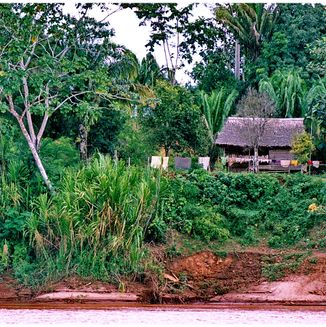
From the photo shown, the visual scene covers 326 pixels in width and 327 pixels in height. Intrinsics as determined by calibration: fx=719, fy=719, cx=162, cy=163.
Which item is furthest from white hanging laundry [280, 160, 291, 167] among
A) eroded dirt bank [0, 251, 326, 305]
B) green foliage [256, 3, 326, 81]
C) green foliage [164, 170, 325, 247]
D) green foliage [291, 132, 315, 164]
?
green foliage [256, 3, 326, 81]

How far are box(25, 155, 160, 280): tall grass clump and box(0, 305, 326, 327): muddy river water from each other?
1160 millimetres

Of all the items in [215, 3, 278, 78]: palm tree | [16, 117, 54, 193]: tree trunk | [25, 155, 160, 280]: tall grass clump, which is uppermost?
[215, 3, 278, 78]: palm tree

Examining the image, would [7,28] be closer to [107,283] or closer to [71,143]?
[71,143]

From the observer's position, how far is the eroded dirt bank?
500 inches

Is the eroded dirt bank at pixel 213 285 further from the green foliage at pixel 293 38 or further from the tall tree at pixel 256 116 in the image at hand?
the green foliage at pixel 293 38

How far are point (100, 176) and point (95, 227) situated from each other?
95 centimetres

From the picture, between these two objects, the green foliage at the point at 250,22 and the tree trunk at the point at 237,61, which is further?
the tree trunk at the point at 237,61

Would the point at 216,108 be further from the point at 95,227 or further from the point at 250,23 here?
the point at 95,227

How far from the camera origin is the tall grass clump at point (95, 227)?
1293cm

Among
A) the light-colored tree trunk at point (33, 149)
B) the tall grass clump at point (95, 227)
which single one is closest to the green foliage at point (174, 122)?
the light-colored tree trunk at point (33, 149)

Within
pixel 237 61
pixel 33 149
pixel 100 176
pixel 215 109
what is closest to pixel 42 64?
pixel 33 149

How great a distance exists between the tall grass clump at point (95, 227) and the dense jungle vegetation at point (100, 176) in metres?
0.02

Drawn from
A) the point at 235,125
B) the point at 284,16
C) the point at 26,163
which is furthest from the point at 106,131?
the point at 284,16

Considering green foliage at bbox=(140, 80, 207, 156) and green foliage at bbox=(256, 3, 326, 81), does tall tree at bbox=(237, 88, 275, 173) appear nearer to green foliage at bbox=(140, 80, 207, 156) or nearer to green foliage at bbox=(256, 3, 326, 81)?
green foliage at bbox=(140, 80, 207, 156)
